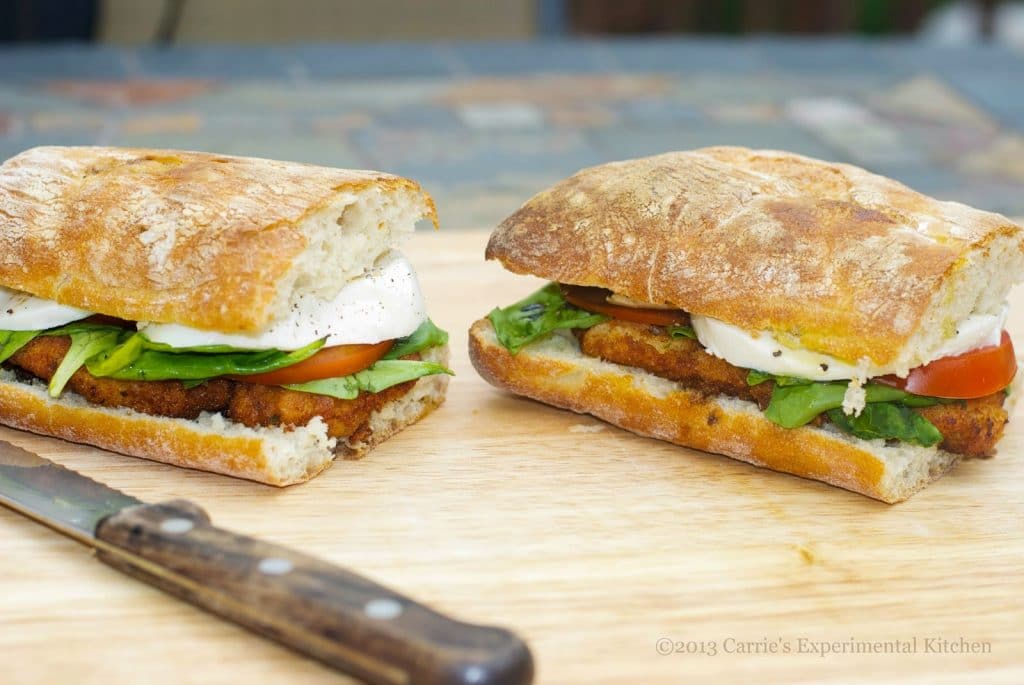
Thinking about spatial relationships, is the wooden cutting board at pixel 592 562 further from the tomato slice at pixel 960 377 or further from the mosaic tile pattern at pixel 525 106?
the mosaic tile pattern at pixel 525 106

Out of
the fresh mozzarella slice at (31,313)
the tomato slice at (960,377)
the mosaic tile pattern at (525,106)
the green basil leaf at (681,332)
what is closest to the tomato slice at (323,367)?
the fresh mozzarella slice at (31,313)

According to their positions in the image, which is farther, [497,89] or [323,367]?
[497,89]

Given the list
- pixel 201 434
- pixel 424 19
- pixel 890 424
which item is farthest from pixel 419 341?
pixel 424 19

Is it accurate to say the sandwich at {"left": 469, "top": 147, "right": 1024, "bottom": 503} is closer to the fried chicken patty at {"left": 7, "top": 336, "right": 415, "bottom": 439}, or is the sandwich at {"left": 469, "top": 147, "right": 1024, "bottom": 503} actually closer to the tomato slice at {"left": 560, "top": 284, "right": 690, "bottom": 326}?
the tomato slice at {"left": 560, "top": 284, "right": 690, "bottom": 326}

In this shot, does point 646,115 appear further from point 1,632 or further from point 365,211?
point 1,632

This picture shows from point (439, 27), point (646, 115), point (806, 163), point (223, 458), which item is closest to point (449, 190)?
point (646, 115)

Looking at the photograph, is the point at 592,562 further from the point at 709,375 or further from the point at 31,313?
the point at 31,313
